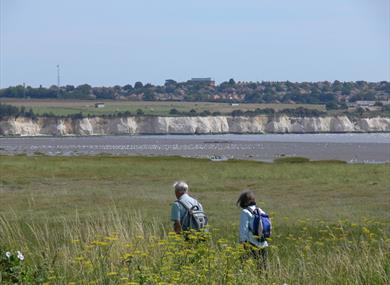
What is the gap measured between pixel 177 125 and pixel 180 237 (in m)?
184

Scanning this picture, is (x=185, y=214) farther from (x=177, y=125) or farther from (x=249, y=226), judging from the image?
(x=177, y=125)

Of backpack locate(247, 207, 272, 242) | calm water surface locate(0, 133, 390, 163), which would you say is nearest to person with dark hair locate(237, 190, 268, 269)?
backpack locate(247, 207, 272, 242)

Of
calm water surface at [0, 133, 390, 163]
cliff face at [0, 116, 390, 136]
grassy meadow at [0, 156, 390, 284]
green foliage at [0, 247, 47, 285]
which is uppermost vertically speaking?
green foliage at [0, 247, 47, 285]

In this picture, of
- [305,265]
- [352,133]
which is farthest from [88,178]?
[352,133]

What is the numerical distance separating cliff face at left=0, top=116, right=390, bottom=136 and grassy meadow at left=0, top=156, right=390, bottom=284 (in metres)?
133

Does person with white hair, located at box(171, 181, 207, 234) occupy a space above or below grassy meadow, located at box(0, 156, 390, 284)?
above

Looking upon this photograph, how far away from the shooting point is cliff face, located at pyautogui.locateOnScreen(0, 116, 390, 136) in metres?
181

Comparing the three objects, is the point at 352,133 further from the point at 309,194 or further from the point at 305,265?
the point at 305,265

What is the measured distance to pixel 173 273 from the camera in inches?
405

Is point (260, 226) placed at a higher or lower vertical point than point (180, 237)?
lower

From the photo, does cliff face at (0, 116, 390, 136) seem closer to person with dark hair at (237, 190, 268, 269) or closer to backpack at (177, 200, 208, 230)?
backpack at (177, 200, 208, 230)

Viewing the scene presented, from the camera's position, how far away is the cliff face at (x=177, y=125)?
181 m

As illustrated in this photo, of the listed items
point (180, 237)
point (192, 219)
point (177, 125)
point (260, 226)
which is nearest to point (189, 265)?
point (180, 237)

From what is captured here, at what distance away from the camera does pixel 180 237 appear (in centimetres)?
1145
